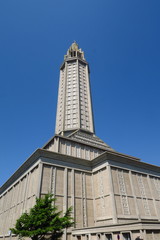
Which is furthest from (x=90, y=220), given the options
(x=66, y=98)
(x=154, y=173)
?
(x=66, y=98)

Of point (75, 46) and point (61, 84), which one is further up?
point (75, 46)

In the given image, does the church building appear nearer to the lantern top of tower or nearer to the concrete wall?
the concrete wall

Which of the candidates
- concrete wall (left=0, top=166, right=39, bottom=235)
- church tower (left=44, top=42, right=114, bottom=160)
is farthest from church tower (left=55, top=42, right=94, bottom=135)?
concrete wall (left=0, top=166, right=39, bottom=235)

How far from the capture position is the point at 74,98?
4919 cm

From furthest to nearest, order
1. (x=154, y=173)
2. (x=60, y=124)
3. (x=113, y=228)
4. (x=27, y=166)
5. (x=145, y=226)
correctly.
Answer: (x=60, y=124)
(x=154, y=173)
(x=27, y=166)
(x=113, y=228)
(x=145, y=226)

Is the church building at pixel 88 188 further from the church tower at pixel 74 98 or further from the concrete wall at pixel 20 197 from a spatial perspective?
the church tower at pixel 74 98

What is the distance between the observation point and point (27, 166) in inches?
1143

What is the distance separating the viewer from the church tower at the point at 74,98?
44.9m

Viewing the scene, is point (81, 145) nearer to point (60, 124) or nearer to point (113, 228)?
point (60, 124)

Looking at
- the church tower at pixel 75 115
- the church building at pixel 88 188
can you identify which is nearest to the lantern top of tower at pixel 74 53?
the church tower at pixel 75 115

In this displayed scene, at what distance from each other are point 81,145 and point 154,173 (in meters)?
14.5

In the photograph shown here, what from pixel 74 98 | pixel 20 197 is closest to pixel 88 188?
pixel 20 197

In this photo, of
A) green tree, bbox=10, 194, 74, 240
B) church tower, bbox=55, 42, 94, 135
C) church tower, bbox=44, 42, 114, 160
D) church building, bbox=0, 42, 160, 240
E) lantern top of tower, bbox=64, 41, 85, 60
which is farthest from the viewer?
lantern top of tower, bbox=64, 41, 85, 60

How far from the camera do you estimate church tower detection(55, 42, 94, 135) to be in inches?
1767
